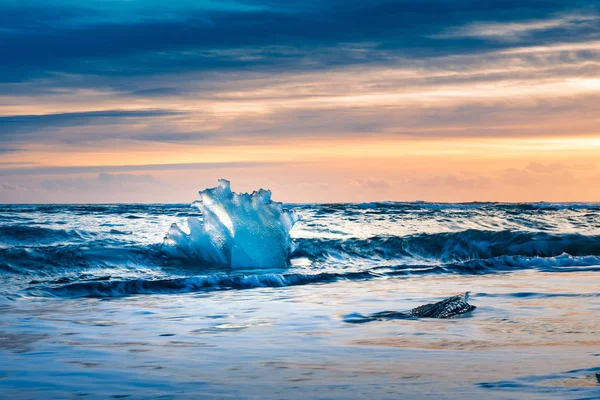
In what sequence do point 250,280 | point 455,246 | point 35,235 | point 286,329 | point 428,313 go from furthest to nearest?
point 455,246, point 35,235, point 250,280, point 428,313, point 286,329

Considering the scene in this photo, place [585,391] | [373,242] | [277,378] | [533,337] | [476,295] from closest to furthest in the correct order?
[585,391] → [277,378] → [533,337] → [476,295] → [373,242]

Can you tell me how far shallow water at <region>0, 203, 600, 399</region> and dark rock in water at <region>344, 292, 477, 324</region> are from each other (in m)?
0.18

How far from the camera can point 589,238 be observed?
16484 mm

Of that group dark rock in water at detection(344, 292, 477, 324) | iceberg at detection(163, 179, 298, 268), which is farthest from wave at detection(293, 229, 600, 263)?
dark rock in water at detection(344, 292, 477, 324)

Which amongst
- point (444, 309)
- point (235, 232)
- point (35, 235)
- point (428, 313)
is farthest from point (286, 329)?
point (35, 235)

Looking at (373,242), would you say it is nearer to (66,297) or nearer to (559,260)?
(559,260)

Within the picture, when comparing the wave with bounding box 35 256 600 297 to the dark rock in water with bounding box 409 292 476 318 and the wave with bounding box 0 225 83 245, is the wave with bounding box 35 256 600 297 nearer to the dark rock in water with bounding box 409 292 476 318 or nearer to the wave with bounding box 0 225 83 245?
the dark rock in water with bounding box 409 292 476 318

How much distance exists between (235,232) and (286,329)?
6537 millimetres

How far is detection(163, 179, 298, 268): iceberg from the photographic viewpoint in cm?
1223

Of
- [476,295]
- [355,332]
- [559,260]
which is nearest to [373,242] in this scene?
[559,260]

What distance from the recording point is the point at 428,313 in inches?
→ 248

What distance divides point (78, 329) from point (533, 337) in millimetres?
3673

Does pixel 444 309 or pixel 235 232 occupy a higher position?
pixel 235 232

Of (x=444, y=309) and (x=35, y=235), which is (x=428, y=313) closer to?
(x=444, y=309)
